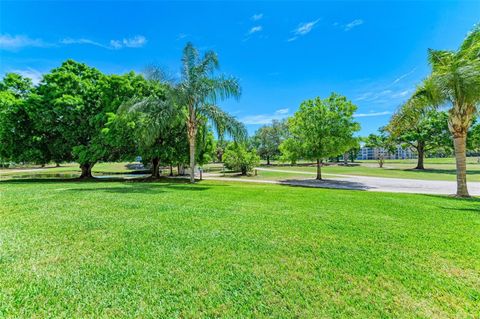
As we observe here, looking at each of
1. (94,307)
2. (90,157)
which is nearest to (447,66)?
(94,307)

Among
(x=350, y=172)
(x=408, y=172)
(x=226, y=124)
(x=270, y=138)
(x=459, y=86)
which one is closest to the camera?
(x=459, y=86)

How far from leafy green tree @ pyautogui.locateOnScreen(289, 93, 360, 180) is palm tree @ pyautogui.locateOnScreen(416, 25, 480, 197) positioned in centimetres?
844

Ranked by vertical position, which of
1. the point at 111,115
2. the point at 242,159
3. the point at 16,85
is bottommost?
the point at 242,159

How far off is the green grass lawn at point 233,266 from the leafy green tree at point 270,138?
166 feet

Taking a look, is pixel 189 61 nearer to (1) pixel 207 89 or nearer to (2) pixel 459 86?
(1) pixel 207 89

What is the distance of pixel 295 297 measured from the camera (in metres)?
2.63

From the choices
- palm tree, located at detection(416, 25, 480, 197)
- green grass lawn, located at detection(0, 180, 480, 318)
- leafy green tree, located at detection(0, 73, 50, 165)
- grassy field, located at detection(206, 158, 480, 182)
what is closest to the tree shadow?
grassy field, located at detection(206, 158, 480, 182)

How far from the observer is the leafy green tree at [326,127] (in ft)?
66.4

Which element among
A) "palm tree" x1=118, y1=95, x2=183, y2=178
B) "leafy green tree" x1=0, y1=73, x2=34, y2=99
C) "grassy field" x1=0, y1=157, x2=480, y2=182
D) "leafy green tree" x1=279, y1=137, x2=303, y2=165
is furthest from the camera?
"grassy field" x1=0, y1=157, x2=480, y2=182

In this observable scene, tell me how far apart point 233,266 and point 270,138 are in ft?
178

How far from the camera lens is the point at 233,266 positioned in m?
3.33

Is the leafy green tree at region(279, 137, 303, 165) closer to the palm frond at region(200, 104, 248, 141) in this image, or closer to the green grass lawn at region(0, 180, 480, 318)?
the palm frond at region(200, 104, 248, 141)

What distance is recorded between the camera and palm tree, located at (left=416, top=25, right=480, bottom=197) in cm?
976

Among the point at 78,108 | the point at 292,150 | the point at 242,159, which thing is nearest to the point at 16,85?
the point at 78,108
